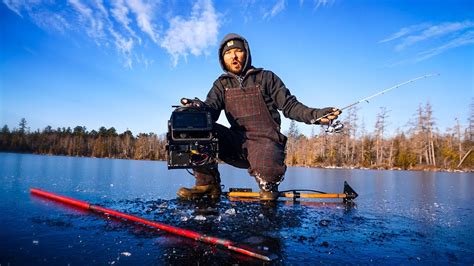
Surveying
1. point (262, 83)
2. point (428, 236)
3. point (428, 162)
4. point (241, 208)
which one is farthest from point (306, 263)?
point (428, 162)

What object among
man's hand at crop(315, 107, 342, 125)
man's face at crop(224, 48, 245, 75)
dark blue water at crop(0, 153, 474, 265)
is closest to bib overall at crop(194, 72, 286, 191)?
man's face at crop(224, 48, 245, 75)

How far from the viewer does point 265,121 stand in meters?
4.74

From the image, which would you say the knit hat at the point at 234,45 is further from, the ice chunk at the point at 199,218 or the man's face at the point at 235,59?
the ice chunk at the point at 199,218

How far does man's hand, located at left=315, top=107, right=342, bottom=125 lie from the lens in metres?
3.82

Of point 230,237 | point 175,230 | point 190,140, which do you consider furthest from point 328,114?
point 175,230

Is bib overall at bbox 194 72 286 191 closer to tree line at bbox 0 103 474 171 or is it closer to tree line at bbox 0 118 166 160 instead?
tree line at bbox 0 103 474 171

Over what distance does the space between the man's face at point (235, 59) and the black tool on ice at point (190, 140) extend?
1459 millimetres

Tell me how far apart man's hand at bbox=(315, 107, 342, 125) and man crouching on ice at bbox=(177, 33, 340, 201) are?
14.6 inches

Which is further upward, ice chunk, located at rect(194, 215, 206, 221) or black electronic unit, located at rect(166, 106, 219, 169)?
black electronic unit, located at rect(166, 106, 219, 169)

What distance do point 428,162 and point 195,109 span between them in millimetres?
62478

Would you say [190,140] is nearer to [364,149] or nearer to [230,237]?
[230,237]

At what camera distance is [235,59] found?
4.88m

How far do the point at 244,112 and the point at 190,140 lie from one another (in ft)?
4.71

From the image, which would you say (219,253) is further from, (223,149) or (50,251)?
(223,149)
